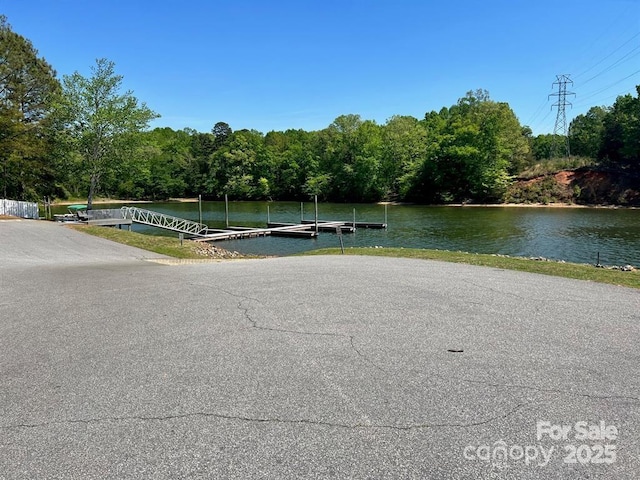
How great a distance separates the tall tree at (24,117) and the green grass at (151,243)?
542 inches

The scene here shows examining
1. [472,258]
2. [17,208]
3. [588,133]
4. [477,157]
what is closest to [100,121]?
[17,208]

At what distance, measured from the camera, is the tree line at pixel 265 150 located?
3189 centimetres

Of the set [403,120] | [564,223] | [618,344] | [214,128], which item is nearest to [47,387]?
[618,344]

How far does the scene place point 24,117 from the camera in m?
37.1

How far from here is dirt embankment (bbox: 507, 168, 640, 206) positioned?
2200 inches

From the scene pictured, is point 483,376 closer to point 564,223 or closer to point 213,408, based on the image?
point 213,408

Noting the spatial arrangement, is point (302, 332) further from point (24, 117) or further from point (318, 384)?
point (24, 117)

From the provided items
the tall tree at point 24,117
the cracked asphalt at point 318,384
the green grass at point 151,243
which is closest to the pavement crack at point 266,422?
the cracked asphalt at point 318,384

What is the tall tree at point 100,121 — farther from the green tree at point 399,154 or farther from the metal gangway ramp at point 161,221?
the green tree at point 399,154

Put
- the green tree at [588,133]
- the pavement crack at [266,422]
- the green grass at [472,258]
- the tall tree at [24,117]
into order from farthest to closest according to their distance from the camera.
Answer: the green tree at [588,133]
the tall tree at [24,117]
the green grass at [472,258]
the pavement crack at [266,422]

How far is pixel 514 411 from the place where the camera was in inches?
141

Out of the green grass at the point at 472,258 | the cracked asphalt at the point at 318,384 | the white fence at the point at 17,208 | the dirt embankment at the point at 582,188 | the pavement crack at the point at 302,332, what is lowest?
the green grass at the point at 472,258

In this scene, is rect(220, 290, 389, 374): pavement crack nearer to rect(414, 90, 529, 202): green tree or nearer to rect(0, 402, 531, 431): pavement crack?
rect(0, 402, 531, 431): pavement crack

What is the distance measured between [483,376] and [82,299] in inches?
267
